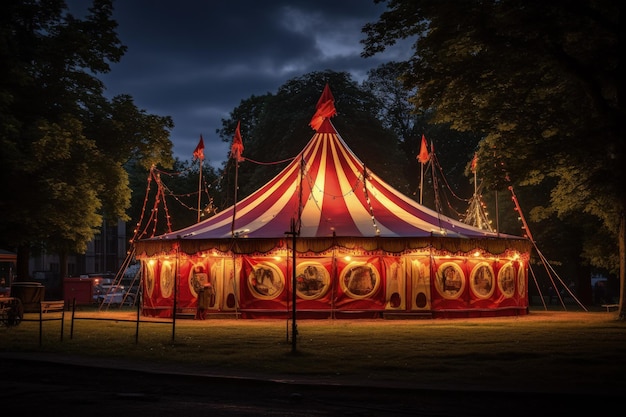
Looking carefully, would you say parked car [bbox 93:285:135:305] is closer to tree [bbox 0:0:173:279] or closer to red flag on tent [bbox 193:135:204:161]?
tree [bbox 0:0:173:279]

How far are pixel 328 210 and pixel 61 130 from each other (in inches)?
366

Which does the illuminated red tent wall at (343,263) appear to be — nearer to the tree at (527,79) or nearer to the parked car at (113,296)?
the tree at (527,79)

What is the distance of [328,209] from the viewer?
2273 cm

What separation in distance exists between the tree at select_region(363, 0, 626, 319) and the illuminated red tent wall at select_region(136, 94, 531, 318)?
2.99m

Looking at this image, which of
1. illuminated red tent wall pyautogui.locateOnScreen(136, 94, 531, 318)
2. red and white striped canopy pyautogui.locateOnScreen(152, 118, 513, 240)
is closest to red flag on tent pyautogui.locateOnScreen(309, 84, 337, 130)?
red and white striped canopy pyautogui.locateOnScreen(152, 118, 513, 240)

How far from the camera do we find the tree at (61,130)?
22.7 m

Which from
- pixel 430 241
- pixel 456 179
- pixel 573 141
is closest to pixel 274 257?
pixel 430 241

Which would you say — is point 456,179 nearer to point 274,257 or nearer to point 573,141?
point 274,257

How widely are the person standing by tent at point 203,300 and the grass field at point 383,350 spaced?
2357 millimetres

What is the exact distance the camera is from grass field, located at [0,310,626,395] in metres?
9.53

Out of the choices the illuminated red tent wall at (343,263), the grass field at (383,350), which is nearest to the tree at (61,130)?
the illuminated red tent wall at (343,263)

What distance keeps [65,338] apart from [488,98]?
1256cm

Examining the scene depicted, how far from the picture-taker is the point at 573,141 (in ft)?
48.8

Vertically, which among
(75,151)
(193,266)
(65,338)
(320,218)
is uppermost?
(75,151)
